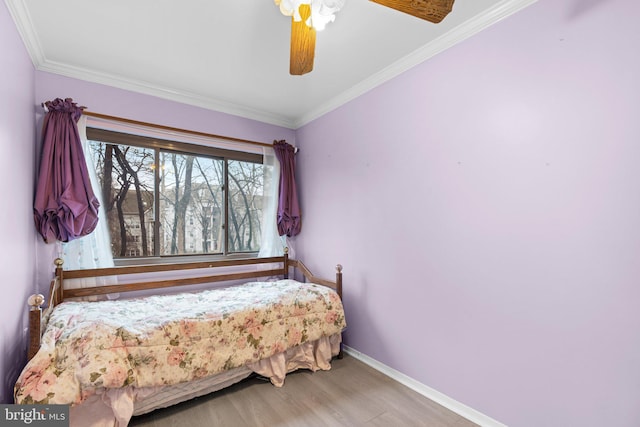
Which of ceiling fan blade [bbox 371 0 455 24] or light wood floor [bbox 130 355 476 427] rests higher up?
ceiling fan blade [bbox 371 0 455 24]

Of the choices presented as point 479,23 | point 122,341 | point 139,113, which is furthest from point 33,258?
point 479,23

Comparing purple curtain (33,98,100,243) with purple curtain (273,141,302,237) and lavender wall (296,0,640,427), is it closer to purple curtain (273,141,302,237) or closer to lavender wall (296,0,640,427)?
purple curtain (273,141,302,237)

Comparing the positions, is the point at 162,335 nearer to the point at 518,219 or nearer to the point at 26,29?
the point at 26,29

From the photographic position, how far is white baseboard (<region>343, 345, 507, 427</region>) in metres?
1.81

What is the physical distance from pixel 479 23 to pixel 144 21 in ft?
6.89

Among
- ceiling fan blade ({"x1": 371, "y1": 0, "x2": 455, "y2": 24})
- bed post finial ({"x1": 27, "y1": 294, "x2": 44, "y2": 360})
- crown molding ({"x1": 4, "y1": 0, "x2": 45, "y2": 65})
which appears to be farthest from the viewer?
crown molding ({"x1": 4, "y1": 0, "x2": 45, "y2": 65})

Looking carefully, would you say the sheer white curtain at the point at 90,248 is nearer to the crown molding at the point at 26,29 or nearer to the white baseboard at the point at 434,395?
the crown molding at the point at 26,29

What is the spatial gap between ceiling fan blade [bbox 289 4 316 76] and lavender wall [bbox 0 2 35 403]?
1.54 m

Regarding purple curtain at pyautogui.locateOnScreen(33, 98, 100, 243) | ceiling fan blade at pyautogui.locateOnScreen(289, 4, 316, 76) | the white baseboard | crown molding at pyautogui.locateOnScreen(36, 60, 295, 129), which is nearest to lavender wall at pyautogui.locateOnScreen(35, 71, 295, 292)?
crown molding at pyautogui.locateOnScreen(36, 60, 295, 129)

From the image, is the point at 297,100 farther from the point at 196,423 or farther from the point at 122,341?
the point at 196,423

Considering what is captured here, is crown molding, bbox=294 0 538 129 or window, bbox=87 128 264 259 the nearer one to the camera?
crown molding, bbox=294 0 538 129

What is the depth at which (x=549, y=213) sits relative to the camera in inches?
61.8

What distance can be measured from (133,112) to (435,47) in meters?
2.57

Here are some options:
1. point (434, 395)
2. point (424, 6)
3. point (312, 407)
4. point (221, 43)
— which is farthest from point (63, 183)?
point (434, 395)
